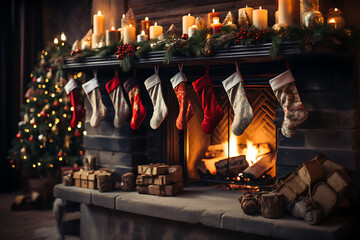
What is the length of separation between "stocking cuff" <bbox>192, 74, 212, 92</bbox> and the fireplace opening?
350 millimetres

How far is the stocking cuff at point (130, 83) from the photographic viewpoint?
3.80 meters

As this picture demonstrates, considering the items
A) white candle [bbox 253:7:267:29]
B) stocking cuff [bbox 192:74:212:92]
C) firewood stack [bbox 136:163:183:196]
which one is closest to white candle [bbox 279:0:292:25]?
white candle [bbox 253:7:267:29]

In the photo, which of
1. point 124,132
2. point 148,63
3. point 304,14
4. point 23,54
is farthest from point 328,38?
point 23,54

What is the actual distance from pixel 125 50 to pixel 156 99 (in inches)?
20.1

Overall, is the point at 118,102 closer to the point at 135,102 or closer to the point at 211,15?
the point at 135,102

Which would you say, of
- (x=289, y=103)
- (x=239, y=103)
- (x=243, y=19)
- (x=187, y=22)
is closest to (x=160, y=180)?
(x=239, y=103)

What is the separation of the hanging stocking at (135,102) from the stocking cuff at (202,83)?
0.62m

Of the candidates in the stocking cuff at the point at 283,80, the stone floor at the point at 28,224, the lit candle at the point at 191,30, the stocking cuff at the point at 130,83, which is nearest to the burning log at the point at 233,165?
the stocking cuff at the point at 283,80

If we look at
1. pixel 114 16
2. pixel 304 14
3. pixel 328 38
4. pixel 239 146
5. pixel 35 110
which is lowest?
pixel 239 146

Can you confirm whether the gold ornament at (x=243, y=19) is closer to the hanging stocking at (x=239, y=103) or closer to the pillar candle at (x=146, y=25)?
the hanging stocking at (x=239, y=103)

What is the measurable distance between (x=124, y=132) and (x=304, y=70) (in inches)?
70.1

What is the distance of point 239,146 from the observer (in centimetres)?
383

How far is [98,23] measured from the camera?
396 centimetres

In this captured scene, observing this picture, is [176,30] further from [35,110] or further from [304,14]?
[35,110]
